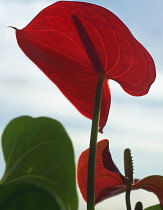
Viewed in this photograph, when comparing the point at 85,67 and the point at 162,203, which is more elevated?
the point at 85,67

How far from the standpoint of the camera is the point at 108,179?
57cm

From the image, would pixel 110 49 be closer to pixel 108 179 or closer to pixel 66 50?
pixel 66 50

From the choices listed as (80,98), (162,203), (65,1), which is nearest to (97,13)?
(65,1)

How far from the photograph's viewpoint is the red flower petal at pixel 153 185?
52cm

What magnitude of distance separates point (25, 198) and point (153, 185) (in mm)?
247

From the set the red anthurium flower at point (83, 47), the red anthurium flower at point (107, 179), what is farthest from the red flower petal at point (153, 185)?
the red anthurium flower at point (83, 47)

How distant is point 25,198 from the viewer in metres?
0.33

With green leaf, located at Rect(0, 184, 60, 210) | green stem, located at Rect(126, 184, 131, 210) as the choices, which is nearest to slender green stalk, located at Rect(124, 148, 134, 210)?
green stem, located at Rect(126, 184, 131, 210)

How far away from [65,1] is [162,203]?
0.27m

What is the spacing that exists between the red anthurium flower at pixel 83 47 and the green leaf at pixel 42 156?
4.0 inches

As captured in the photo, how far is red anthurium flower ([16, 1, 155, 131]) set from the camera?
466 millimetres

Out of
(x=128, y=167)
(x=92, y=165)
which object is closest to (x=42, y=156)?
(x=92, y=165)

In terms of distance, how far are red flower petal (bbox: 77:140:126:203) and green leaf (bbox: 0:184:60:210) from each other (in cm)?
20

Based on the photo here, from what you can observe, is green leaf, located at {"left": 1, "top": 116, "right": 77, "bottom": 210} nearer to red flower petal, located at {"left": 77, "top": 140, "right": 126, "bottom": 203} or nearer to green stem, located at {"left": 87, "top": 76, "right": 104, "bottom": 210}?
green stem, located at {"left": 87, "top": 76, "right": 104, "bottom": 210}
